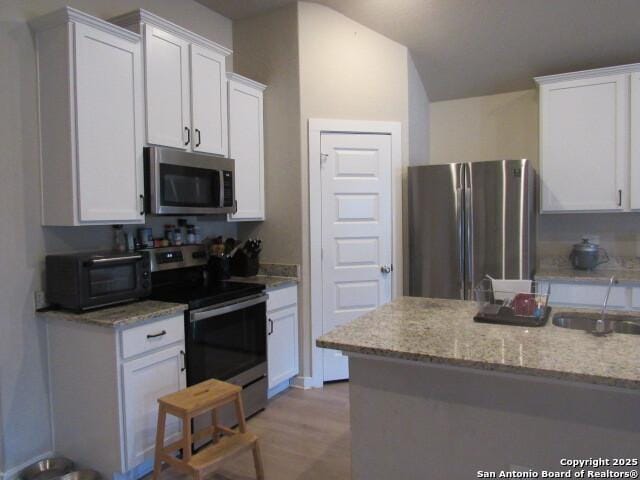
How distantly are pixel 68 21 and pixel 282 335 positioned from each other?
230 cm

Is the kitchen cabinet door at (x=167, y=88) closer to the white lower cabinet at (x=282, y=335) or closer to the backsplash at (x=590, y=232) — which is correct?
the white lower cabinet at (x=282, y=335)

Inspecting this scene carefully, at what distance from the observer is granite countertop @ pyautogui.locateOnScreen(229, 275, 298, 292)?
3170mm

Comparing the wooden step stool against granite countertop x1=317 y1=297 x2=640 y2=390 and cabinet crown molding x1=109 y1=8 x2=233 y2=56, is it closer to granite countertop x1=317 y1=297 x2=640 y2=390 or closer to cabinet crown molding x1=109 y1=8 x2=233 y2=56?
granite countertop x1=317 y1=297 x2=640 y2=390

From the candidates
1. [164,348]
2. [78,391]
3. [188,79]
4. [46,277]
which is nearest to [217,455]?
[164,348]

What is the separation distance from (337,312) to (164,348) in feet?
5.05

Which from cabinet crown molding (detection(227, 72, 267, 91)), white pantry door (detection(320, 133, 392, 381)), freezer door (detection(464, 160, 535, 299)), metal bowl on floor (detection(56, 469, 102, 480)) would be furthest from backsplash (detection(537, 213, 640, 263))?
metal bowl on floor (detection(56, 469, 102, 480))

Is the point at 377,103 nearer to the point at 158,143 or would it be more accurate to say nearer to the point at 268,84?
the point at 268,84

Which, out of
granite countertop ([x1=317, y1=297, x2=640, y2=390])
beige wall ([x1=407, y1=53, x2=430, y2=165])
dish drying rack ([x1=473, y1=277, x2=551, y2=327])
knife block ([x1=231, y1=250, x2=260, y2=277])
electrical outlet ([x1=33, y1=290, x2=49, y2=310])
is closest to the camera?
granite countertop ([x1=317, y1=297, x2=640, y2=390])

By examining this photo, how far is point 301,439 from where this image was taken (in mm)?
2680

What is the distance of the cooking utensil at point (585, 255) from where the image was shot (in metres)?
3.45

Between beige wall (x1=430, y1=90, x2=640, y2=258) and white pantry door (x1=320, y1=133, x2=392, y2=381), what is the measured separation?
1.05m

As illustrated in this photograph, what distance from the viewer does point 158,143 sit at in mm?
2613

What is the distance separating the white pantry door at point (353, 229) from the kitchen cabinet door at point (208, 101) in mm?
811

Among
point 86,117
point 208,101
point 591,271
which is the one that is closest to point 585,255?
point 591,271
